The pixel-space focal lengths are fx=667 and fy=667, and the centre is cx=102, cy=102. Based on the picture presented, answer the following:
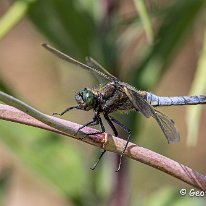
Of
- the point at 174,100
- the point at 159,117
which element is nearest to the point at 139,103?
the point at 159,117

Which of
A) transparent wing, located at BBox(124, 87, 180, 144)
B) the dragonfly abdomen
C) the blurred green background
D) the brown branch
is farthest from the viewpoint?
the blurred green background

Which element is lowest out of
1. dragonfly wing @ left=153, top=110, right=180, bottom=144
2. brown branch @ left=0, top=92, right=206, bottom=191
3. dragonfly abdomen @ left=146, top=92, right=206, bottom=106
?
brown branch @ left=0, top=92, right=206, bottom=191

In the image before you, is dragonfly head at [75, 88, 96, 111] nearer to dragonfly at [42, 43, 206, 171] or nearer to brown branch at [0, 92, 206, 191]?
dragonfly at [42, 43, 206, 171]

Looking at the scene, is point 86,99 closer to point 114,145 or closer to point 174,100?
point 174,100

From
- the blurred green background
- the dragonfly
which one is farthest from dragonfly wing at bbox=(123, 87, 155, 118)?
the blurred green background

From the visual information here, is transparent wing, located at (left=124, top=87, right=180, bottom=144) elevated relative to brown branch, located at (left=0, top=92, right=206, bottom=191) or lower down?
elevated

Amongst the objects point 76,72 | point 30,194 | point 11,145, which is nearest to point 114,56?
point 76,72

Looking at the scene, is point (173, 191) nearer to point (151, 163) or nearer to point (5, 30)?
point (5, 30)
